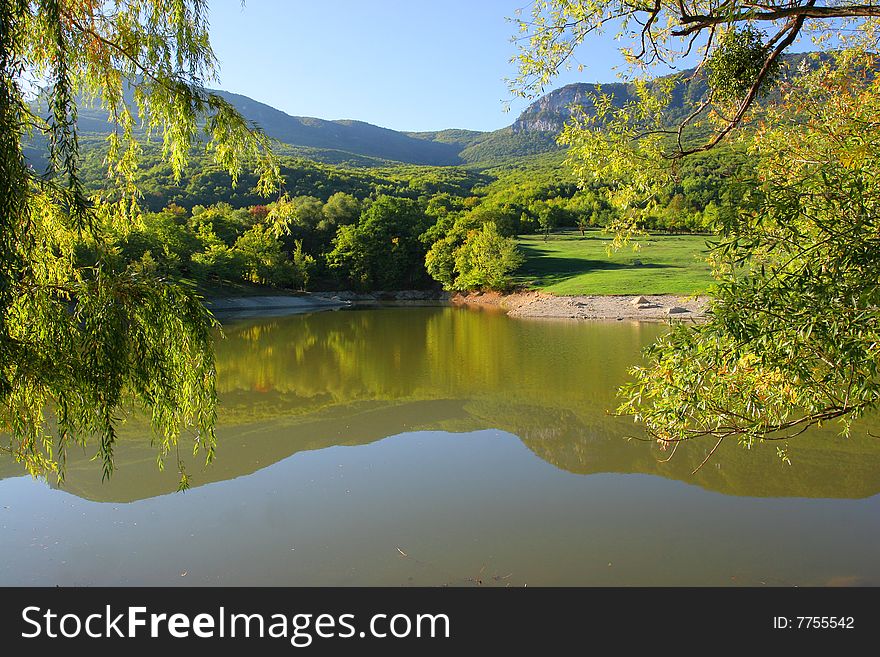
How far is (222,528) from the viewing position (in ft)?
25.6

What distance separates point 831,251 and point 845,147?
1.16 metres

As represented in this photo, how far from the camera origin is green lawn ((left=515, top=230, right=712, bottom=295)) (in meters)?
44.4

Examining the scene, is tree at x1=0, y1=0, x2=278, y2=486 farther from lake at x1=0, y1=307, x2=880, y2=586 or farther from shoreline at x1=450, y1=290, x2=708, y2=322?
shoreline at x1=450, y1=290, x2=708, y2=322

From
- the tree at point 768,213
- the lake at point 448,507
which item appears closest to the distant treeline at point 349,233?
the lake at point 448,507

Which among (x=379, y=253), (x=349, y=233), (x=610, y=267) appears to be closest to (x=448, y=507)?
(x=610, y=267)

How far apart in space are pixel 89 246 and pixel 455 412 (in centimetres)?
1049

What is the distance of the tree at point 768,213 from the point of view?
401 cm

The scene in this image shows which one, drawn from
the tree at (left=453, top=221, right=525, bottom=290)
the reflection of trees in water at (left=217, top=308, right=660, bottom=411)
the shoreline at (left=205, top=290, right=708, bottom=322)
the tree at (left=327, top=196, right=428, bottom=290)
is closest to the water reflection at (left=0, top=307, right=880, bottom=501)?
the reflection of trees in water at (left=217, top=308, right=660, bottom=411)

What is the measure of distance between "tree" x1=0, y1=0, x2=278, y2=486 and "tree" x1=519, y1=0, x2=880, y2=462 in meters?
3.56

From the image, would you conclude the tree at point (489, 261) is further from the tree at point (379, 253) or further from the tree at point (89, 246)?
the tree at point (89, 246)

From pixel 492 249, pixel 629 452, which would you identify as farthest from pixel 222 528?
pixel 492 249

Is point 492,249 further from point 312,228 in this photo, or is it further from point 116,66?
point 116,66

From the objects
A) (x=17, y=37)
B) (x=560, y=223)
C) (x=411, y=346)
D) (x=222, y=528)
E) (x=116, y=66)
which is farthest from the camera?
(x=560, y=223)

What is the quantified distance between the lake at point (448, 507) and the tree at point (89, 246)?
119 inches
